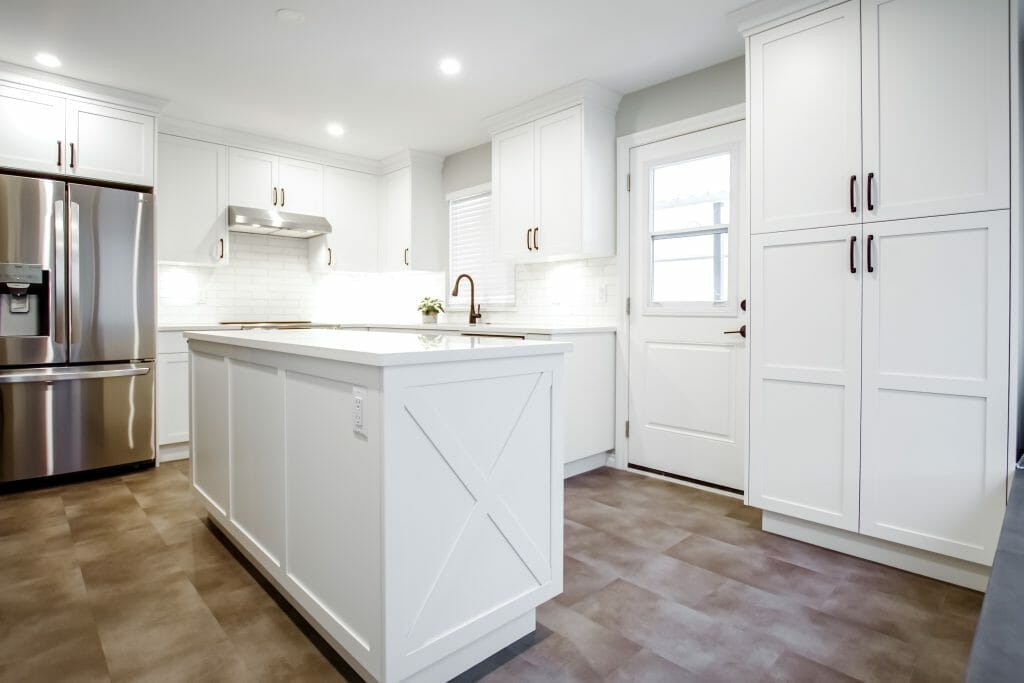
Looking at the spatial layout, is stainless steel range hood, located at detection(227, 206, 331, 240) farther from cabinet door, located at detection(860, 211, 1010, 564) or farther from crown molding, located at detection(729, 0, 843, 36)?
cabinet door, located at detection(860, 211, 1010, 564)

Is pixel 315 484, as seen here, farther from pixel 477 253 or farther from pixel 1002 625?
pixel 477 253

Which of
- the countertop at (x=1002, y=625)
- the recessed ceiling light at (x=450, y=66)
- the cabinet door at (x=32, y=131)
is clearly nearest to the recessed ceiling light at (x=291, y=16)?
the recessed ceiling light at (x=450, y=66)

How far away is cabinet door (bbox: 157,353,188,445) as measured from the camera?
4043 mm

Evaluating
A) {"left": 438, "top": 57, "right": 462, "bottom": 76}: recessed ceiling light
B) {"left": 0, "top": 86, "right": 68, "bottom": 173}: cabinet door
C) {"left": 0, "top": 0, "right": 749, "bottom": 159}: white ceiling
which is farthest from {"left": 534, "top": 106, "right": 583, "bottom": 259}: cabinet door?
{"left": 0, "top": 86, "right": 68, "bottom": 173}: cabinet door

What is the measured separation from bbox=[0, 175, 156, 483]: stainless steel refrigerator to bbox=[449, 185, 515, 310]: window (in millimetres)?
2461

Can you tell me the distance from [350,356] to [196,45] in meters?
2.72

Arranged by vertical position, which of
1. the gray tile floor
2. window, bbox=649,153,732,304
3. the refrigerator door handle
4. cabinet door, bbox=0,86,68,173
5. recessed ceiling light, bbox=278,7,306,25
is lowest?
the gray tile floor

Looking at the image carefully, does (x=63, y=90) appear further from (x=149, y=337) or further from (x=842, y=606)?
(x=842, y=606)

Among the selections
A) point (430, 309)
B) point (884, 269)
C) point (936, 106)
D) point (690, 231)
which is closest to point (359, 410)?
point (884, 269)

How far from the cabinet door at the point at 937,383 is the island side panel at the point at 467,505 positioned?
1465 mm

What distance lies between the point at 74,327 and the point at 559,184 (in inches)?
129

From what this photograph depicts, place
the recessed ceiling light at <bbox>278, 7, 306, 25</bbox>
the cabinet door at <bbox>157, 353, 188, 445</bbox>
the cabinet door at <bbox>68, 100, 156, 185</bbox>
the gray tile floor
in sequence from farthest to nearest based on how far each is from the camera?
1. the cabinet door at <bbox>157, 353, 188, 445</bbox>
2. the cabinet door at <bbox>68, 100, 156, 185</bbox>
3. the recessed ceiling light at <bbox>278, 7, 306, 25</bbox>
4. the gray tile floor

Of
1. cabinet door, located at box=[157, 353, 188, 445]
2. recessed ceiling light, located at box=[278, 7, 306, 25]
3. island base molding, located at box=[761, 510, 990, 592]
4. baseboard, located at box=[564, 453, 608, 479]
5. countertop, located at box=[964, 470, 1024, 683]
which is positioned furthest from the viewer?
cabinet door, located at box=[157, 353, 188, 445]

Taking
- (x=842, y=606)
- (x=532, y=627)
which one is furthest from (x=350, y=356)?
(x=842, y=606)
